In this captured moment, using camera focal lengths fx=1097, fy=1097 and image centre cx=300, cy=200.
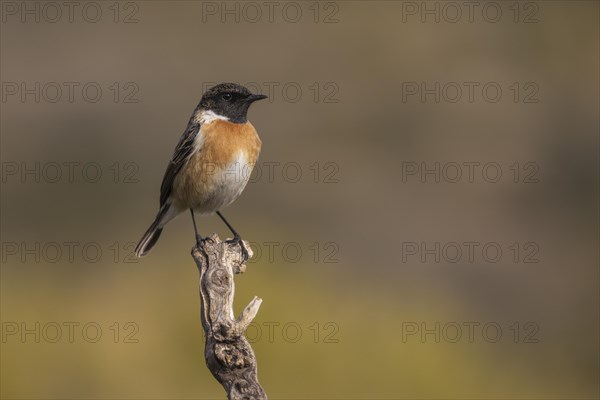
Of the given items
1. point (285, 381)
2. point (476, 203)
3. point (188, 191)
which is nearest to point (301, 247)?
point (285, 381)

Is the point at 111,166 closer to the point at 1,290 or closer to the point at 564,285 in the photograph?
the point at 1,290

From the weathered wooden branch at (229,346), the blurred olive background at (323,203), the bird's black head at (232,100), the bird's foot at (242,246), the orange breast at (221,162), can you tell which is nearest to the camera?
the weathered wooden branch at (229,346)

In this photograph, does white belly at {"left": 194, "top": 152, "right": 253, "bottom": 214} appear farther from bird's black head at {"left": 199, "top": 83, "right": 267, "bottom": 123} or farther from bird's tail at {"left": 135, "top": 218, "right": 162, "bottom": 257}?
bird's tail at {"left": 135, "top": 218, "right": 162, "bottom": 257}

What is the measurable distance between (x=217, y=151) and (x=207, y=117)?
0.40m

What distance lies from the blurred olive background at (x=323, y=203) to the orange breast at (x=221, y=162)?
350 centimetres

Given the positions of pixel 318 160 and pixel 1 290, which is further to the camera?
pixel 318 160

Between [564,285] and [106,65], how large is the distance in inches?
421

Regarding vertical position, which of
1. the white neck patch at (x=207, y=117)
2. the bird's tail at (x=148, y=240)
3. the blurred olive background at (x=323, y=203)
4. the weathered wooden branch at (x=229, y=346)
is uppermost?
the white neck patch at (x=207, y=117)

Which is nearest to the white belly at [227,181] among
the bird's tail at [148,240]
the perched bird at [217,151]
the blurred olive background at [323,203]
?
the perched bird at [217,151]

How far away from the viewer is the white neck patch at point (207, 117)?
31.5ft

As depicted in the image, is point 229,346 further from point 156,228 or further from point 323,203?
point 323,203

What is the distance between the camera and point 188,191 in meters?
9.70

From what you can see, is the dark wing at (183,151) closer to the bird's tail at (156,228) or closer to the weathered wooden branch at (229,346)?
the bird's tail at (156,228)

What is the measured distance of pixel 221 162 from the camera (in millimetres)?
9461
